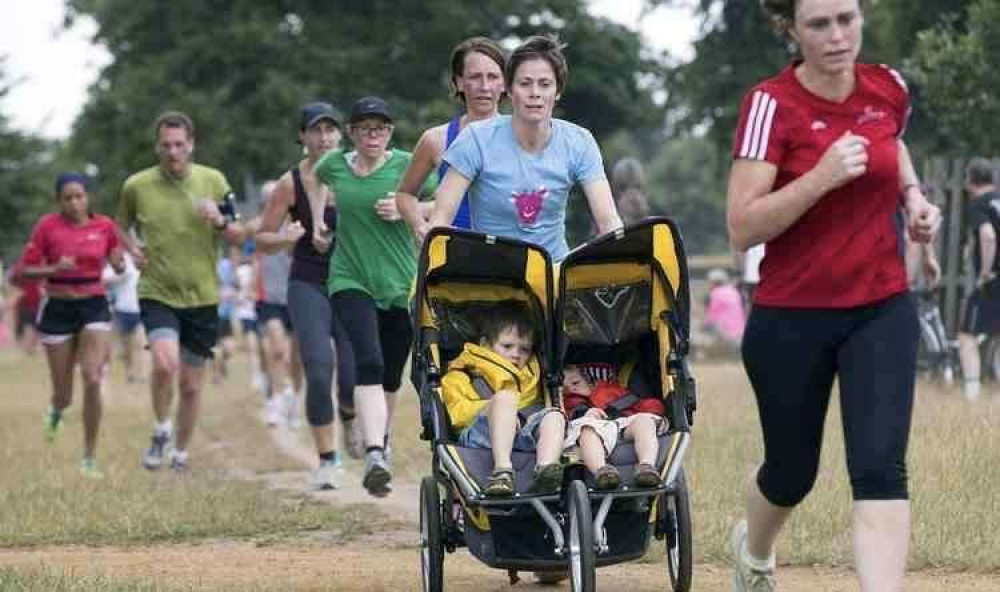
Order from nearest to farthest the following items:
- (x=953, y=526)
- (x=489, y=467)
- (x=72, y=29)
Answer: (x=489, y=467)
(x=953, y=526)
(x=72, y=29)

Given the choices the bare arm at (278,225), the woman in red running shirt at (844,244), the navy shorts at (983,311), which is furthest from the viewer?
the navy shorts at (983,311)

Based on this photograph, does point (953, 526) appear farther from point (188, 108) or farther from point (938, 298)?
point (188, 108)

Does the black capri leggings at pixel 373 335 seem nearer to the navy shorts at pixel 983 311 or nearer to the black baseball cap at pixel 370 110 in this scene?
the black baseball cap at pixel 370 110

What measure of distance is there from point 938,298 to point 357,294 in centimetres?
1203

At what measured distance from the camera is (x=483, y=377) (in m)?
7.44

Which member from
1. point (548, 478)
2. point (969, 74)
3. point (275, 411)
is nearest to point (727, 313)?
point (969, 74)

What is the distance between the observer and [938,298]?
69.8 ft

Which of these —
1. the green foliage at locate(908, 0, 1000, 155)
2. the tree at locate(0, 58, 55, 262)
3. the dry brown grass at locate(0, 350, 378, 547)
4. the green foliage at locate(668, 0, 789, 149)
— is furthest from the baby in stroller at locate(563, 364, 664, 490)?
the green foliage at locate(668, 0, 789, 149)

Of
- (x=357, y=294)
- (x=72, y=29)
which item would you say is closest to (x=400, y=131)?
(x=72, y=29)

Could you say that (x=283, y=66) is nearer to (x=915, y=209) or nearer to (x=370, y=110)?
(x=370, y=110)

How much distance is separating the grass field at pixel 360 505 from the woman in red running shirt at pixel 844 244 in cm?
228

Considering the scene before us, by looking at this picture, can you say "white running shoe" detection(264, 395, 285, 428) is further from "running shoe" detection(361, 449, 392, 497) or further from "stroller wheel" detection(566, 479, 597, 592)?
"stroller wheel" detection(566, 479, 597, 592)

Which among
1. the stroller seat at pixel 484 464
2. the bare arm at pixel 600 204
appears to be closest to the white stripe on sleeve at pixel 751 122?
the stroller seat at pixel 484 464

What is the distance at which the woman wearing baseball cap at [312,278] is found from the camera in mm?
11453
